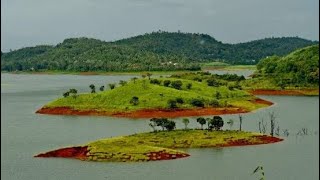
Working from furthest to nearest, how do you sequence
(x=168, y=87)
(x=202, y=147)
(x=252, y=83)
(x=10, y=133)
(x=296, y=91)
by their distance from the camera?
(x=252, y=83) → (x=296, y=91) → (x=168, y=87) → (x=10, y=133) → (x=202, y=147)

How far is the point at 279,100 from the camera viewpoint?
124750mm

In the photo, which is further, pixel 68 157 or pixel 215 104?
pixel 215 104

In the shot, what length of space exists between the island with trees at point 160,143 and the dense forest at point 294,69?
82.1 metres

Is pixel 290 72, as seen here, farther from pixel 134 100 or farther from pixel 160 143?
pixel 160 143

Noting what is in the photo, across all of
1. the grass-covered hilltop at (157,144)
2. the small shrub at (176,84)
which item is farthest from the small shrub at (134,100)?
the grass-covered hilltop at (157,144)

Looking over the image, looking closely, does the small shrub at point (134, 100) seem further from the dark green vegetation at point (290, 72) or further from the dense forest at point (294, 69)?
the dense forest at point (294, 69)

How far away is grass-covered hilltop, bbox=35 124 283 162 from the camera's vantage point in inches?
2242

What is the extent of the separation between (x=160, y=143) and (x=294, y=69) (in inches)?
4120

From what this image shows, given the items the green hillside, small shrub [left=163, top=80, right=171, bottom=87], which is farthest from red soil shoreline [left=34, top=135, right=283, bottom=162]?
small shrub [left=163, top=80, right=171, bottom=87]

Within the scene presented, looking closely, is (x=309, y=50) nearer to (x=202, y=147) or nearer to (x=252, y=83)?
(x=252, y=83)

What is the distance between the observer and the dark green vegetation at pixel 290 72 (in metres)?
149

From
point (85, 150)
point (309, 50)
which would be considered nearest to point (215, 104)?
point (85, 150)

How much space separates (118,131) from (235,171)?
3042 cm

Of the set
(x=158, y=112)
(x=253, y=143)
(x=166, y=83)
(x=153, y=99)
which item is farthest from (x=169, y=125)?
(x=166, y=83)
